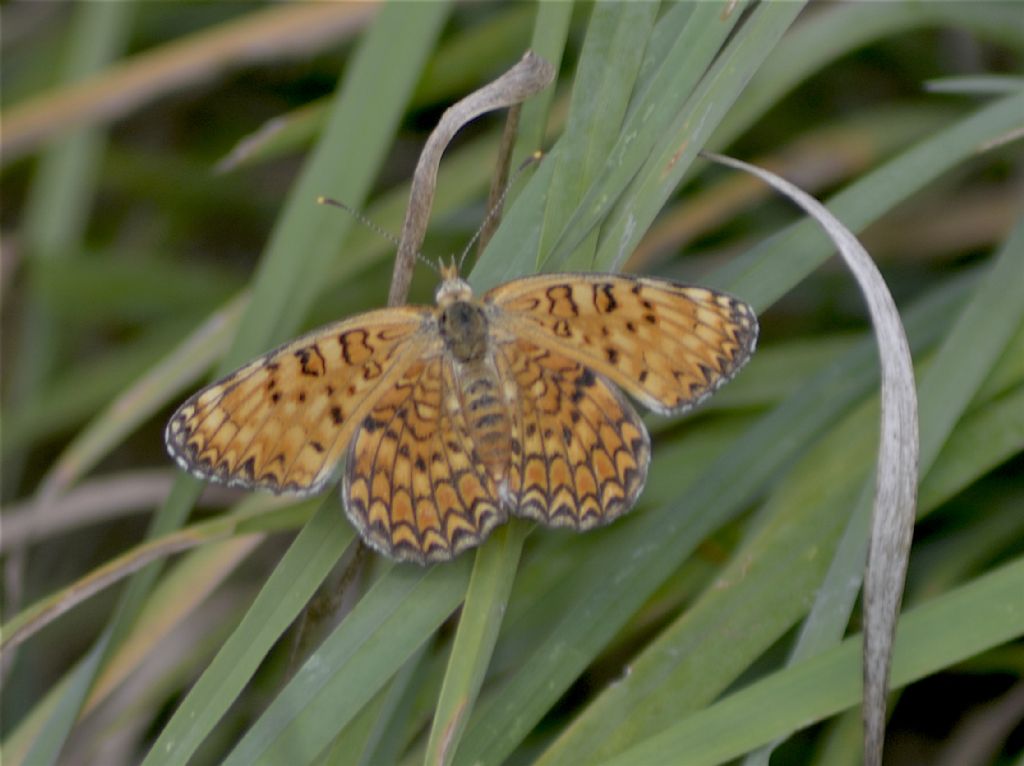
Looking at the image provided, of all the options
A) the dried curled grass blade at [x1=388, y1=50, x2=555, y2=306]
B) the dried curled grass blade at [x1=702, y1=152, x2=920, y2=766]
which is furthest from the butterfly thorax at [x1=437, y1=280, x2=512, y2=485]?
the dried curled grass blade at [x1=702, y1=152, x2=920, y2=766]

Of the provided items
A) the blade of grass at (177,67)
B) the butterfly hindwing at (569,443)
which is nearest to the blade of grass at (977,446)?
the butterfly hindwing at (569,443)

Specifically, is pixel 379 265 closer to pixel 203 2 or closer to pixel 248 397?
pixel 203 2

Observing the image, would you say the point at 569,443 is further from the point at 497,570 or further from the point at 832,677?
the point at 832,677

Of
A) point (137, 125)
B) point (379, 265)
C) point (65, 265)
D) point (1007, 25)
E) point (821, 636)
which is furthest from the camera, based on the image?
point (137, 125)

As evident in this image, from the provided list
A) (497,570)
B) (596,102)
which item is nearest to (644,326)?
(596,102)

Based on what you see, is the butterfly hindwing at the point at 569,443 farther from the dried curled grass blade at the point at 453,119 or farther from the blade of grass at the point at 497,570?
the dried curled grass blade at the point at 453,119


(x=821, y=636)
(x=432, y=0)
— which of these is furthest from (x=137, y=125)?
(x=821, y=636)
